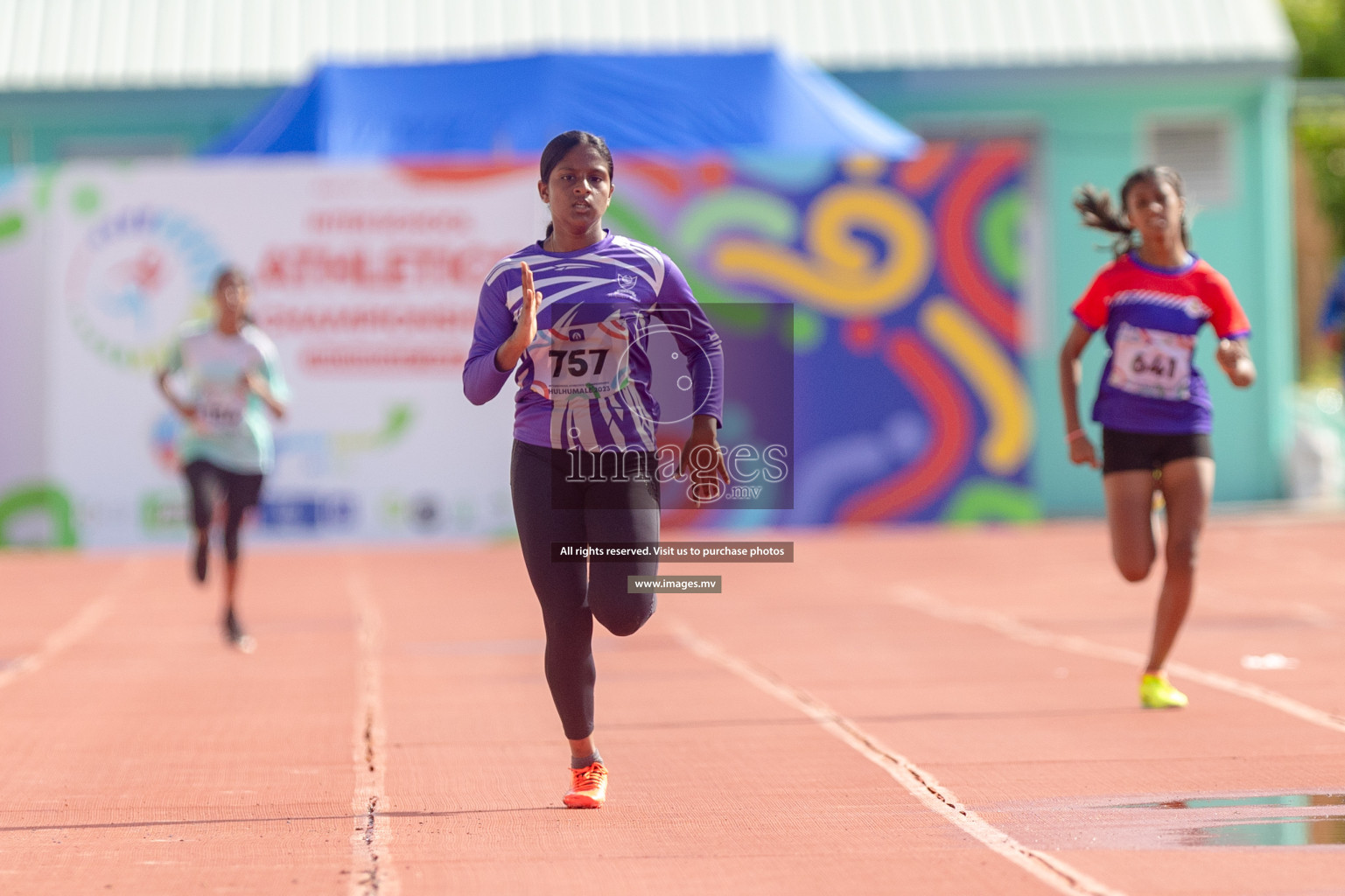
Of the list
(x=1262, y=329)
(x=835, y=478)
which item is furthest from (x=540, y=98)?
(x=1262, y=329)

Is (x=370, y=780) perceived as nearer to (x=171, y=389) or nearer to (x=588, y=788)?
(x=588, y=788)

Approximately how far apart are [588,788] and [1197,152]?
57.8 ft

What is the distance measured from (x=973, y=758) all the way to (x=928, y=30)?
16516 millimetres

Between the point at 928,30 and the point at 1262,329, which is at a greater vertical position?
the point at 928,30

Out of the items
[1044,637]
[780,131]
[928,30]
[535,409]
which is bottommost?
[1044,637]

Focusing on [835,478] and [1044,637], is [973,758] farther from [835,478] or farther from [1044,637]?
[835,478]

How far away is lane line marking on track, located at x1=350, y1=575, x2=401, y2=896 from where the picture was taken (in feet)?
17.4

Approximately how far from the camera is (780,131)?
64.8 ft

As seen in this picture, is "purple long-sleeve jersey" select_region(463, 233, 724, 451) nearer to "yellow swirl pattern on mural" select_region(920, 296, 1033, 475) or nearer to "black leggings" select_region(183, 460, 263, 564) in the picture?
"black leggings" select_region(183, 460, 263, 564)

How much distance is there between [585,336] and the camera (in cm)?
608

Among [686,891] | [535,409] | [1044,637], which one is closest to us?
[686,891]

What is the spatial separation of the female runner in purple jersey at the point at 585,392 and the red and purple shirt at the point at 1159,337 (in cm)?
269

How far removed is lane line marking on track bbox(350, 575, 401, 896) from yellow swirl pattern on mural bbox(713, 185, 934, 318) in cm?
757

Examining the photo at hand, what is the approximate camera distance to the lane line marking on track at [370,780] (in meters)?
5.30
